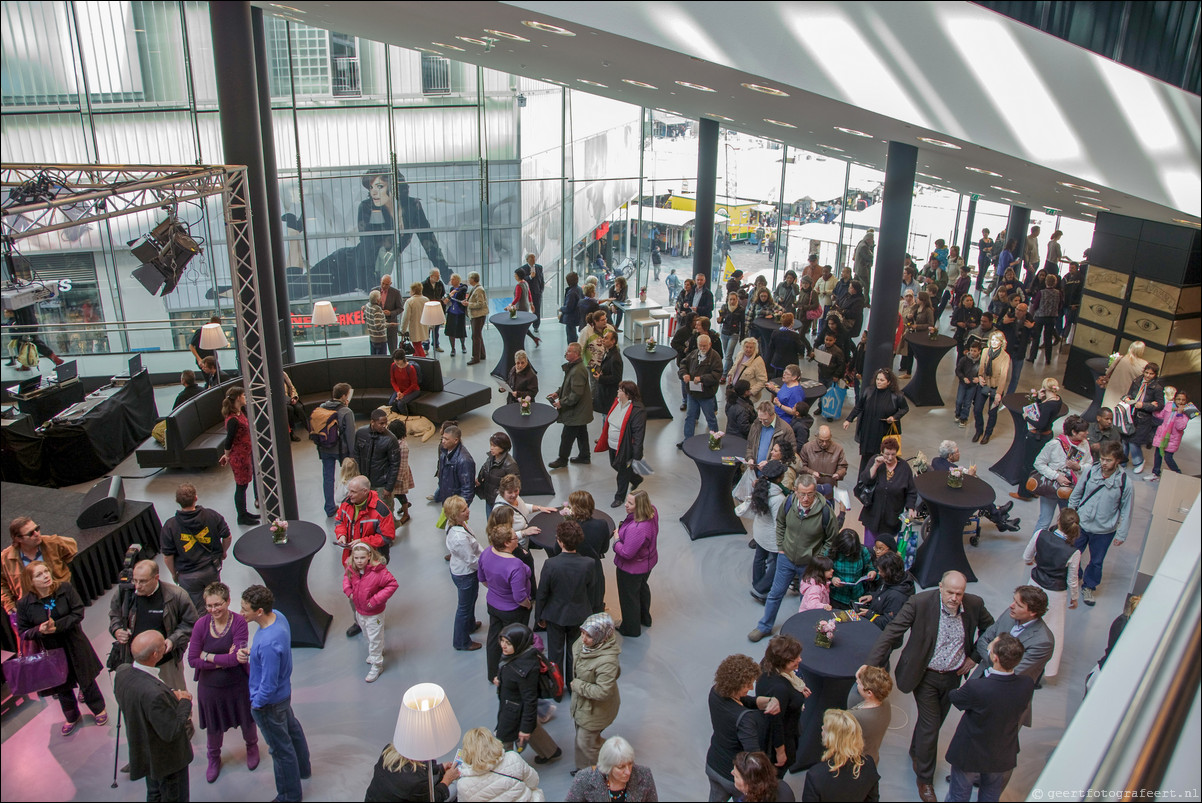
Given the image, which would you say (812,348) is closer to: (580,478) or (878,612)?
(580,478)

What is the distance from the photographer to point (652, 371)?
37.2 ft


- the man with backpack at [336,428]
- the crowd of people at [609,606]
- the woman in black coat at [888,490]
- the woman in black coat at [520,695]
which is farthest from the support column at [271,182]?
the woman in black coat at [888,490]

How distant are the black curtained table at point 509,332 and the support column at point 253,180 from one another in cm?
485

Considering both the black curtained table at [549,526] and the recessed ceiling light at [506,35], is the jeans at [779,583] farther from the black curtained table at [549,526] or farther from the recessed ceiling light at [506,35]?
the recessed ceiling light at [506,35]

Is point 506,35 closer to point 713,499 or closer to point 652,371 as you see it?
point 713,499

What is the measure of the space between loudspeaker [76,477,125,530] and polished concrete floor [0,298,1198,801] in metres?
0.78

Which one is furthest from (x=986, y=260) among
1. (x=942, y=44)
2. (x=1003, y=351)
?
(x=942, y=44)

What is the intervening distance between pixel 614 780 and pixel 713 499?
179 inches

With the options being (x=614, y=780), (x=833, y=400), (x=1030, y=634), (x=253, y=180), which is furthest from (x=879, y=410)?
(x=253, y=180)

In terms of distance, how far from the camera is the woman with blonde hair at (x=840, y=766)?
4.29 metres

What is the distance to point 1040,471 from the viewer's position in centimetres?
776

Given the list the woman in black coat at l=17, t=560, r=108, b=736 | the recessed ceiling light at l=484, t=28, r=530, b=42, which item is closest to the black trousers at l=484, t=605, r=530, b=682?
the woman in black coat at l=17, t=560, r=108, b=736

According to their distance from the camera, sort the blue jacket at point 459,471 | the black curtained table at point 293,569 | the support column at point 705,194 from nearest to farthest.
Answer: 1. the black curtained table at point 293,569
2. the blue jacket at point 459,471
3. the support column at point 705,194

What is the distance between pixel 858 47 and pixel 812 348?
8918 mm
